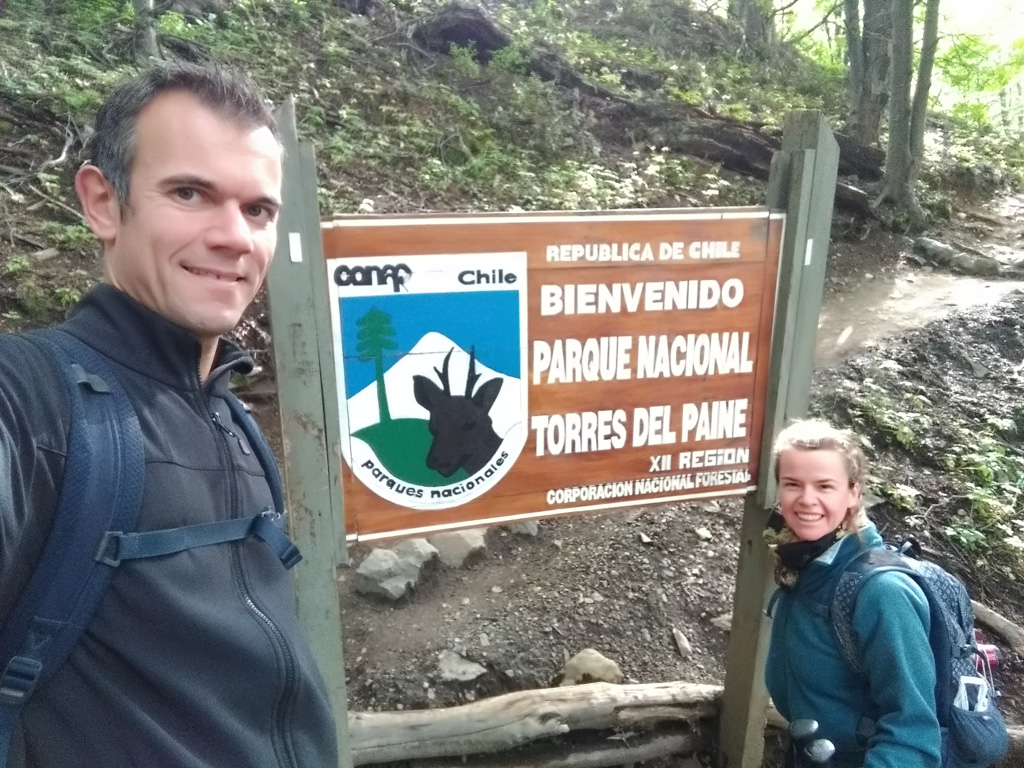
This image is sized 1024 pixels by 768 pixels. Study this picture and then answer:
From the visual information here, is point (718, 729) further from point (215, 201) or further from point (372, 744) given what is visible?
point (215, 201)

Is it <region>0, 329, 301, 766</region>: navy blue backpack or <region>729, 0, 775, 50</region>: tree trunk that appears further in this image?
<region>729, 0, 775, 50</region>: tree trunk

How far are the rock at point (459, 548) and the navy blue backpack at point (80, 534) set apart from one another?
141 inches

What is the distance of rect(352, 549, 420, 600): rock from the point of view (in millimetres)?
4332

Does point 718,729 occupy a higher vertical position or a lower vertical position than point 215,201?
lower

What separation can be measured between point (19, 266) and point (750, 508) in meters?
5.36

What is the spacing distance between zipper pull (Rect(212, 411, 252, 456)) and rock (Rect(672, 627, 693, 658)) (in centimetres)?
352

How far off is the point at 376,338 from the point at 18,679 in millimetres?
1309

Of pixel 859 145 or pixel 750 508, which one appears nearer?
pixel 750 508

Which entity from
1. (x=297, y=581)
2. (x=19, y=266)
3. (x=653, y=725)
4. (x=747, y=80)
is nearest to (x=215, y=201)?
(x=297, y=581)

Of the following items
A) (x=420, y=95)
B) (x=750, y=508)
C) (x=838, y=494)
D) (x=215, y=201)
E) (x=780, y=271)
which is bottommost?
(x=750, y=508)

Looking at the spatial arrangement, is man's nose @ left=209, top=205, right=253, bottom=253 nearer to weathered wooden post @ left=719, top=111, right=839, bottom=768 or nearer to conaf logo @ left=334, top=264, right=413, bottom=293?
conaf logo @ left=334, top=264, right=413, bottom=293

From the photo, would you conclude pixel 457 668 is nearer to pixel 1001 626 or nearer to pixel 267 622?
pixel 267 622

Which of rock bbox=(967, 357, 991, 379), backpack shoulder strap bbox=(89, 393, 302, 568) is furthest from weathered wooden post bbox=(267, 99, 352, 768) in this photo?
rock bbox=(967, 357, 991, 379)

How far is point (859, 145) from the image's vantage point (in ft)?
40.8
